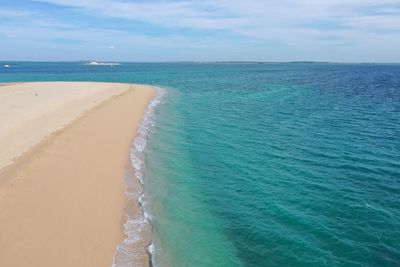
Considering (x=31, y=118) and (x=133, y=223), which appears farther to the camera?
(x=31, y=118)

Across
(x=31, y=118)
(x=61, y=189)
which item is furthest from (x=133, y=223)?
(x=31, y=118)

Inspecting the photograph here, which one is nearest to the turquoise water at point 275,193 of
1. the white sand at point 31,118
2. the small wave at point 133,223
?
the small wave at point 133,223

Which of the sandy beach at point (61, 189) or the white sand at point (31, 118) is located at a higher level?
the white sand at point (31, 118)

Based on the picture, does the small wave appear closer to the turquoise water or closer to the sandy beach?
the sandy beach

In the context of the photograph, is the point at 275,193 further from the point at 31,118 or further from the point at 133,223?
the point at 31,118

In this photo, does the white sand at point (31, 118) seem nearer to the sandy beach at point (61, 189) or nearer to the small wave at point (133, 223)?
the sandy beach at point (61, 189)

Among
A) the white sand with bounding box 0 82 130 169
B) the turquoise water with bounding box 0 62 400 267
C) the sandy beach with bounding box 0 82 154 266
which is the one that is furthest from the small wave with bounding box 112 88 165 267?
the white sand with bounding box 0 82 130 169

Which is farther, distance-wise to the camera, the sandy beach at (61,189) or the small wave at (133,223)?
the sandy beach at (61,189)

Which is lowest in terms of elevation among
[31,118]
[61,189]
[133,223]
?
[133,223]

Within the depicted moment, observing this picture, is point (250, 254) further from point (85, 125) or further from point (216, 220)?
point (85, 125)
